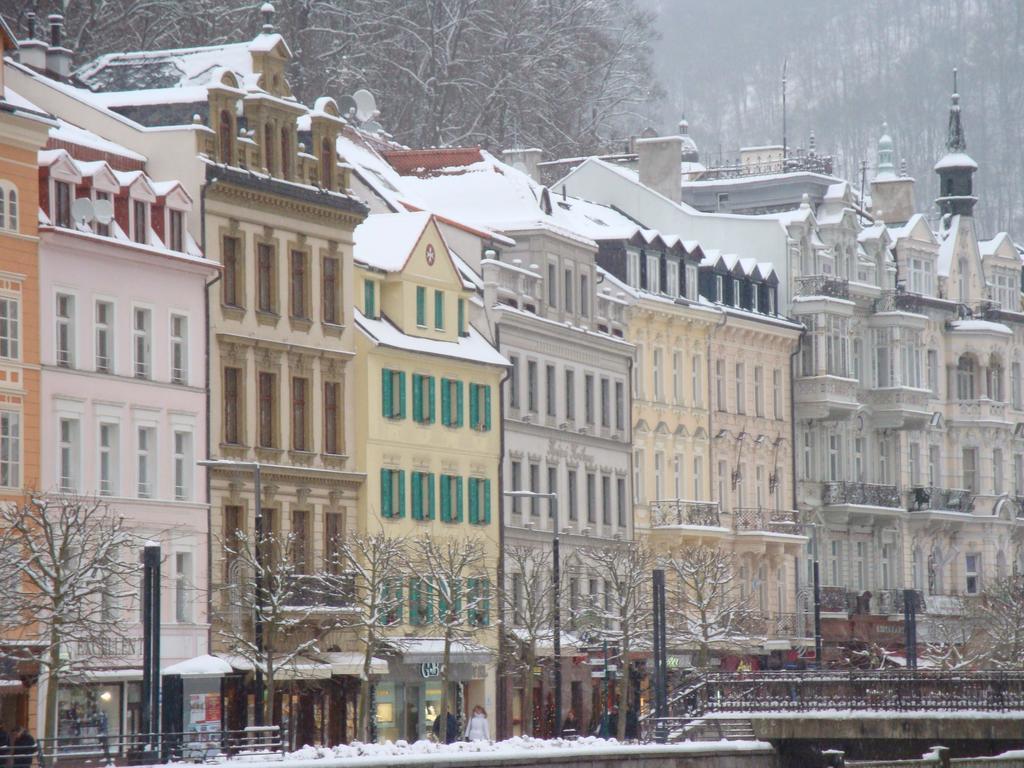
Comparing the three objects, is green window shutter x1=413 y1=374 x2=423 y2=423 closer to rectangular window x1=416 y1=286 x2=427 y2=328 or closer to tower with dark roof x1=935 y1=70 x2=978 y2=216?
rectangular window x1=416 y1=286 x2=427 y2=328

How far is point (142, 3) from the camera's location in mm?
95312

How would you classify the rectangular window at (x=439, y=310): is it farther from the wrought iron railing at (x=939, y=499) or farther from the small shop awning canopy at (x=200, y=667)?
the wrought iron railing at (x=939, y=499)

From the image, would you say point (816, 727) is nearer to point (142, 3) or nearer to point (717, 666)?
point (717, 666)

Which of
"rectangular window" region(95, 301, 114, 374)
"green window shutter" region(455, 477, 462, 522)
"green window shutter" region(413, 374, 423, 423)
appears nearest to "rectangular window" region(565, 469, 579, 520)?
"green window shutter" region(455, 477, 462, 522)

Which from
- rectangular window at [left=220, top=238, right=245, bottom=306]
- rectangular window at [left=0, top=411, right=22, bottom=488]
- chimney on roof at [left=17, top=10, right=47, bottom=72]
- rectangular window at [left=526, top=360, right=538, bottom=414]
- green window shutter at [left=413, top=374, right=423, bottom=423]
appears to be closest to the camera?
rectangular window at [left=0, top=411, right=22, bottom=488]

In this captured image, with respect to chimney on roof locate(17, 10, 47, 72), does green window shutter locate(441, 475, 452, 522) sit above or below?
below

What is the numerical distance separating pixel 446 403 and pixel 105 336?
1621 centimetres

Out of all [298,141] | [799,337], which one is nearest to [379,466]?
[298,141]

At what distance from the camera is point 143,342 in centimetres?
7244

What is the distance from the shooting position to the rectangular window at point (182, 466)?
72.9 metres

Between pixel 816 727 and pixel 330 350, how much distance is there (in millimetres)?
17207

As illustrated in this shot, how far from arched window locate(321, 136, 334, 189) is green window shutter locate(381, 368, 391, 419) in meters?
5.14

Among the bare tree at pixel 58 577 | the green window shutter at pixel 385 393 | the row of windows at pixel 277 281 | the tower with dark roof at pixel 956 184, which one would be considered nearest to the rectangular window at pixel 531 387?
the green window shutter at pixel 385 393

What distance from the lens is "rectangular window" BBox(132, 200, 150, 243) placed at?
7162 centimetres
